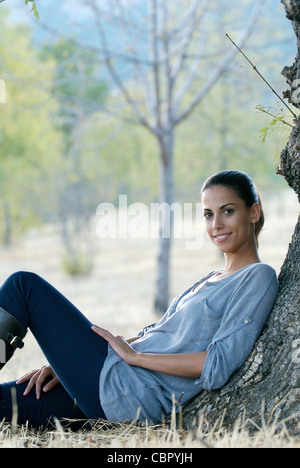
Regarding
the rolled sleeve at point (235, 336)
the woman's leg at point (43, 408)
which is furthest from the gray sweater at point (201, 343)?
the woman's leg at point (43, 408)

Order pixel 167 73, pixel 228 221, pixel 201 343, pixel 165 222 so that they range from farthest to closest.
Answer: pixel 167 73
pixel 165 222
pixel 228 221
pixel 201 343

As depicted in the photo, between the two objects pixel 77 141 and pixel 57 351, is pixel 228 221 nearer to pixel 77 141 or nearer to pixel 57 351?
pixel 57 351

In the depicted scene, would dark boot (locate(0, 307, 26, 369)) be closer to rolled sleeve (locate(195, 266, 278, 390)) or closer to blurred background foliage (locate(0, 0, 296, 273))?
rolled sleeve (locate(195, 266, 278, 390))

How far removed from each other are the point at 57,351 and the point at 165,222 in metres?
5.62

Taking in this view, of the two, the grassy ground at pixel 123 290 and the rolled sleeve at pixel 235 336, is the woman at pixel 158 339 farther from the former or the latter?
the grassy ground at pixel 123 290

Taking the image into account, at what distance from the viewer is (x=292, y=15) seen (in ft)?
8.05

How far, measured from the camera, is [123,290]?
471 inches

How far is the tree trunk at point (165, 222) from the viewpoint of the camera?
813cm

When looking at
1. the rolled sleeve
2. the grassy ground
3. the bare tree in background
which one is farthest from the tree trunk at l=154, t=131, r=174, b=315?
the rolled sleeve

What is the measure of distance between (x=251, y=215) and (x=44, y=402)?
125cm

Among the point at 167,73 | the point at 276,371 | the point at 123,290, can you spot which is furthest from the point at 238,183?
the point at 123,290

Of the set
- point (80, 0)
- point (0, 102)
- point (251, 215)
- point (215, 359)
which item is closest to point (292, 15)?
point (251, 215)

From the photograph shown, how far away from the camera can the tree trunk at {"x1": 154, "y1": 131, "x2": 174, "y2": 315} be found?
8.13 meters

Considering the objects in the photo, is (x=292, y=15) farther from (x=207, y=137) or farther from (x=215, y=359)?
(x=207, y=137)
